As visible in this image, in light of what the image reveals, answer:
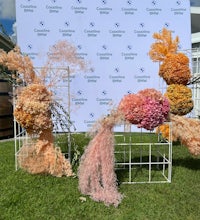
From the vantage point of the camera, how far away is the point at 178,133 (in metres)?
3.03

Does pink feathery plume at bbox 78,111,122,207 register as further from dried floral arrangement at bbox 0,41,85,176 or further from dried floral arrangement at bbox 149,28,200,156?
dried floral arrangement at bbox 149,28,200,156

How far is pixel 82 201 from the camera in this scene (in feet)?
8.17

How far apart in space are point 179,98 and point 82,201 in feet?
7.22

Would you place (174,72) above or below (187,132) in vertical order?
above

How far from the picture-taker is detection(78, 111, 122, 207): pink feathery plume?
8.34ft

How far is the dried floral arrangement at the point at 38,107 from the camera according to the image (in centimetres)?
275

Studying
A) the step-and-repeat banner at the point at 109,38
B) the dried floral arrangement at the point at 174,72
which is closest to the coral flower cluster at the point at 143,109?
the dried floral arrangement at the point at 174,72

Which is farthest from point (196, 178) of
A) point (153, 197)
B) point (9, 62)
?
point (9, 62)

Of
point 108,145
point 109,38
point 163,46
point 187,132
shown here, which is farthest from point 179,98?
point 109,38

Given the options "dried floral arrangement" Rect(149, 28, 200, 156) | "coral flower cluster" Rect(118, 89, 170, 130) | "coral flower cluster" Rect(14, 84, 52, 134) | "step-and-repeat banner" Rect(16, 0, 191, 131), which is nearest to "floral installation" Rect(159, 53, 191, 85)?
"dried floral arrangement" Rect(149, 28, 200, 156)

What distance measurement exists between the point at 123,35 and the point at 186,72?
2508mm

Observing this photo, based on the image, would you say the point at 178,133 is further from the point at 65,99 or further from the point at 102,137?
the point at 65,99

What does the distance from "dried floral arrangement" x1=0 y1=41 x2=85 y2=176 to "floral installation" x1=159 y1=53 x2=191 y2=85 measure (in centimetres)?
139

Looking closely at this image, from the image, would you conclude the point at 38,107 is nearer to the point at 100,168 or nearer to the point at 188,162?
the point at 100,168
